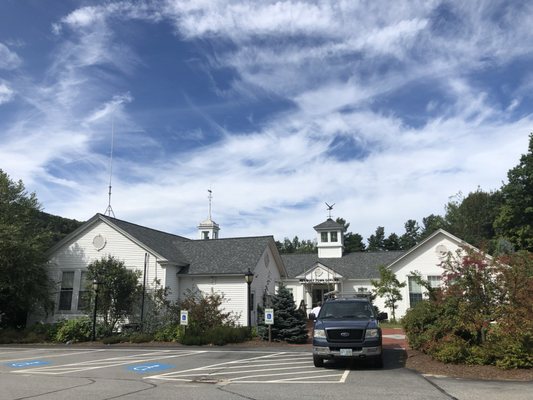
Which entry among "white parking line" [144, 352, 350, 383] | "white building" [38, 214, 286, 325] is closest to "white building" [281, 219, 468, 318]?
"white building" [38, 214, 286, 325]

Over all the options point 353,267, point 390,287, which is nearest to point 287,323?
point 390,287

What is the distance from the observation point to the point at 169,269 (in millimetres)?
25453

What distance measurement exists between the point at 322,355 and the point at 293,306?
8.98 m

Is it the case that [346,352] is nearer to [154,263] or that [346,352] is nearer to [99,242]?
[154,263]

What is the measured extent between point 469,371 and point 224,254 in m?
17.6

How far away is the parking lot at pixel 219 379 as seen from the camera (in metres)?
9.04

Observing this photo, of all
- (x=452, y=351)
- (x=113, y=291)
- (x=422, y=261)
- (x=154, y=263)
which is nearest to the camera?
(x=452, y=351)

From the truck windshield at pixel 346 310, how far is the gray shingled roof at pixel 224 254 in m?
11.5

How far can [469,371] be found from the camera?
460 inches

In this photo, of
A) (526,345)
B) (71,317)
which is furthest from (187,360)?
(71,317)

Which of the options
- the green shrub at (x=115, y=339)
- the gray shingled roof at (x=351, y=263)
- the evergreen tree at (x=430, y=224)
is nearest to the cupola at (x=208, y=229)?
the gray shingled roof at (x=351, y=263)

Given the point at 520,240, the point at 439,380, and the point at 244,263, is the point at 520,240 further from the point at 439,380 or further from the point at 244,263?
the point at 439,380

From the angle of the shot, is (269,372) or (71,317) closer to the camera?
(269,372)

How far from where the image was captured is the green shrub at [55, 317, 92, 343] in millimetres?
22438
